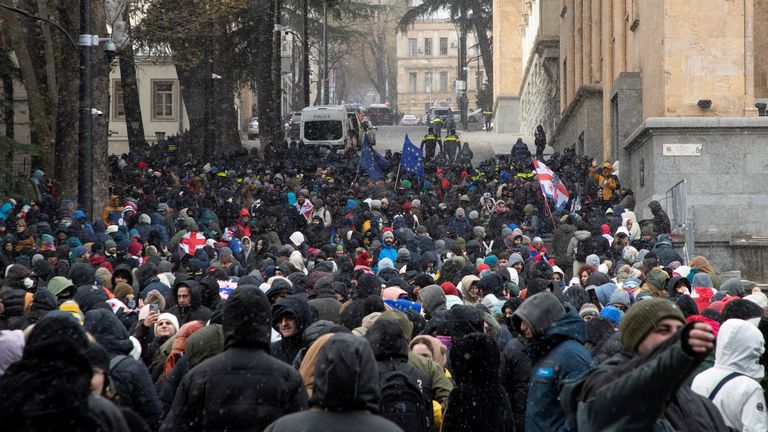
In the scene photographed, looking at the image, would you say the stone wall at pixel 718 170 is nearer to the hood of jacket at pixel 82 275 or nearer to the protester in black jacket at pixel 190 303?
the hood of jacket at pixel 82 275

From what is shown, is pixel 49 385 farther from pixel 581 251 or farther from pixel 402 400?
pixel 581 251

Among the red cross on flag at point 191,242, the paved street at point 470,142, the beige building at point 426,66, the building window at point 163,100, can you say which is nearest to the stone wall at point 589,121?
the paved street at point 470,142

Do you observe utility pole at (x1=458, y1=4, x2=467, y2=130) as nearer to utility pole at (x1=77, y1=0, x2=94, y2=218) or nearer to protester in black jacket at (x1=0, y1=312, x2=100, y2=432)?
utility pole at (x1=77, y1=0, x2=94, y2=218)

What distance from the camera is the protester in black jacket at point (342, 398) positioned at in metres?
5.11

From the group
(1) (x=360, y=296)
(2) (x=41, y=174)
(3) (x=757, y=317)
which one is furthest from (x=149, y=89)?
(3) (x=757, y=317)

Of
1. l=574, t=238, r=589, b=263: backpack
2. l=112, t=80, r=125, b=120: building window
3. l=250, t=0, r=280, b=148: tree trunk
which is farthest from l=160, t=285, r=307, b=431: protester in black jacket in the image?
l=112, t=80, r=125, b=120: building window

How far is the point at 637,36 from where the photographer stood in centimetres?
3077

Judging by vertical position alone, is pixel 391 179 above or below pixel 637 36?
below

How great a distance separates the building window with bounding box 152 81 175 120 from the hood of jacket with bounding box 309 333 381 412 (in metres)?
55.0

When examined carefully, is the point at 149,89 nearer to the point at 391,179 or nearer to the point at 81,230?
the point at 391,179

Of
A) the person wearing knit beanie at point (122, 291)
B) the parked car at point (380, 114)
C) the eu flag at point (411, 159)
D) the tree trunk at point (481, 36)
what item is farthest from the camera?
the parked car at point (380, 114)

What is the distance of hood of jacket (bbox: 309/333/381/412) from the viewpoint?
16.9 feet

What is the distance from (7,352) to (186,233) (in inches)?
650

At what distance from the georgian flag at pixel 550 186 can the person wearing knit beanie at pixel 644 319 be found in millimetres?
19443
